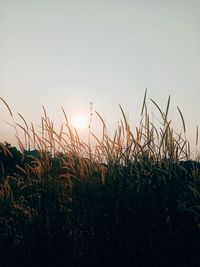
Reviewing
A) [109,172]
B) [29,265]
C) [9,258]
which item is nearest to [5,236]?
[9,258]

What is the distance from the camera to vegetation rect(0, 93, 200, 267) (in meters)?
2.37

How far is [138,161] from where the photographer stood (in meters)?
2.90

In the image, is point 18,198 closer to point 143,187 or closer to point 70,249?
point 70,249

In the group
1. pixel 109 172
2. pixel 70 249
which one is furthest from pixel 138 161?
pixel 70 249

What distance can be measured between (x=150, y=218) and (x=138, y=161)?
58 cm

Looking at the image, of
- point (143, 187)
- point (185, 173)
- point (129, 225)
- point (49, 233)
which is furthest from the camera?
point (185, 173)

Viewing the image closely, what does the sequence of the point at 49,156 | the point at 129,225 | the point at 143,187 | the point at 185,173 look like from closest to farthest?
the point at 129,225
the point at 143,187
the point at 185,173
the point at 49,156

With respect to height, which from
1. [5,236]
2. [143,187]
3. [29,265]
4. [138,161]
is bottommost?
[29,265]

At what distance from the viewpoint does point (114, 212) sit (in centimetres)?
252

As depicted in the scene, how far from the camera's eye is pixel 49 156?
11.1ft

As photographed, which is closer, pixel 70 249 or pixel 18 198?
pixel 70 249

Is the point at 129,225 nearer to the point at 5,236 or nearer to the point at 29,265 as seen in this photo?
the point at 29,265

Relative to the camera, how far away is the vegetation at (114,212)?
237cm

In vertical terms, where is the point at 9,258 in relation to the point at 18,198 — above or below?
below
